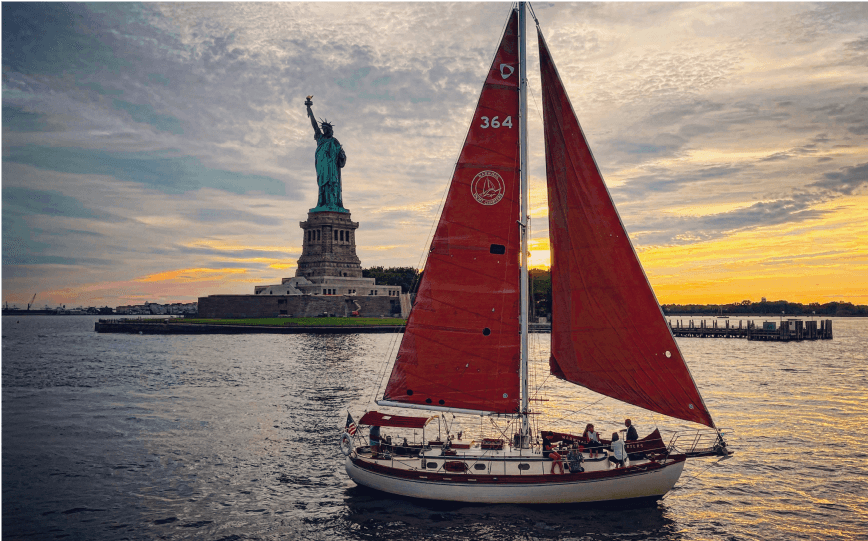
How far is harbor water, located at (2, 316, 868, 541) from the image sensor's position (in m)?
18.2

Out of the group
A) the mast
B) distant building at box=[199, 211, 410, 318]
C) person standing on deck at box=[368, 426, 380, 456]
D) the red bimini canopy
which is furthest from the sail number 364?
distant building at box=[199, 211, 410, 318]

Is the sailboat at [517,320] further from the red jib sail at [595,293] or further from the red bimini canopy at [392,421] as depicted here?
the red bimini canopy at [392,421]

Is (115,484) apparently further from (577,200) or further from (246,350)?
(246,350)

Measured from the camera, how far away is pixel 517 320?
18.7 metres

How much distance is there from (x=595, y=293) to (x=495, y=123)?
5.85 m

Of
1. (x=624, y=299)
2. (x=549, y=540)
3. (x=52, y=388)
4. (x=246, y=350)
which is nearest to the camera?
(x=549, y=540)

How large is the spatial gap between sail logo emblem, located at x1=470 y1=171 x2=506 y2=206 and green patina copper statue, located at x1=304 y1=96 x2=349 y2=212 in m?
107

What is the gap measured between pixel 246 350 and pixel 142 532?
55.8 metres

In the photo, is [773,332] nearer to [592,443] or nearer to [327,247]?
[327,247]

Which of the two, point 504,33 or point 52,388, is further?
point 52,388

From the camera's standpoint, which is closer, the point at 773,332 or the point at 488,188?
the point at 488,188

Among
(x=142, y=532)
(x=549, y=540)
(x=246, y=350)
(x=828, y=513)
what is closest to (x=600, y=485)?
(x=549, y=540)

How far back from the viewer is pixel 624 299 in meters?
18.0

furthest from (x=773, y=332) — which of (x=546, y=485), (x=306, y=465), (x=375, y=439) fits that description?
(x=375, y=439)
